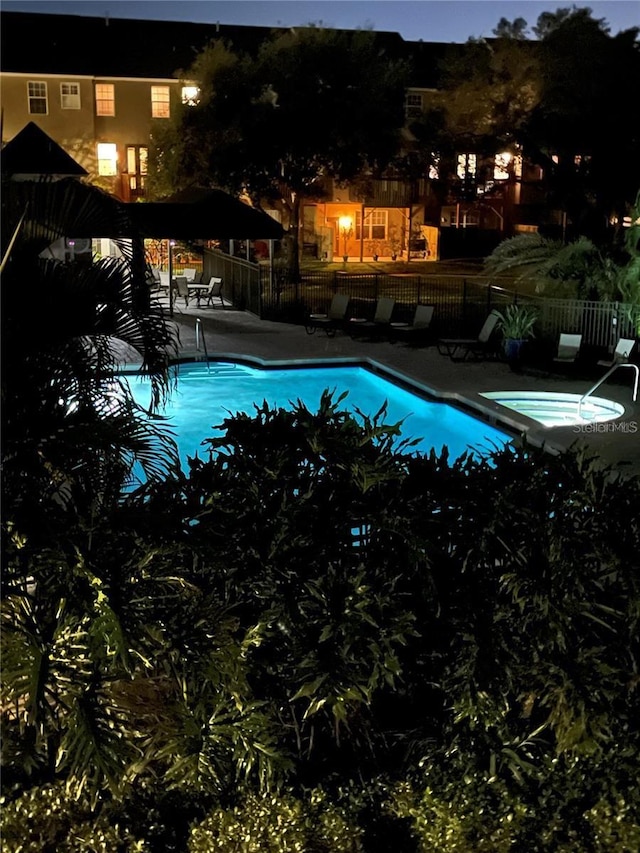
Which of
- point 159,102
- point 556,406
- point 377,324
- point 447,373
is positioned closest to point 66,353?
point 556,406

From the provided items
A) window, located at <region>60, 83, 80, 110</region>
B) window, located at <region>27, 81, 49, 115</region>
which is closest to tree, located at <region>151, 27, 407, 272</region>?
window, located at <region>60, 83, 80, 110</region>

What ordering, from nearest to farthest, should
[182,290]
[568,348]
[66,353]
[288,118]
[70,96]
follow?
1. [66,353]
2. [568,348]
3. [182,290]
4. [288,118]
5. [70,96]

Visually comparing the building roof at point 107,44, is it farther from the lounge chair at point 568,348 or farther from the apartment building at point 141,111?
the lounge chair at point 568,348

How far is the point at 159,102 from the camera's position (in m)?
38.3

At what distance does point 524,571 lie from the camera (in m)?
3.95

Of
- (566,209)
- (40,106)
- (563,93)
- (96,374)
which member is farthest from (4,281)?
(40,106)

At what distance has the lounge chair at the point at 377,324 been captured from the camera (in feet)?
62.2

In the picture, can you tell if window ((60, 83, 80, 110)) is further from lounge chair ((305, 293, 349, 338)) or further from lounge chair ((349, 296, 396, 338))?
lounge chair ((349, 296, 396, 338))

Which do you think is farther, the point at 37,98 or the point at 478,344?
the point at 37,98

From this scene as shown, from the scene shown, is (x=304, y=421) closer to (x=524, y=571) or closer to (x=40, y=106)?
(x=524, y=571)

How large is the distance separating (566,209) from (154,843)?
32575 millimetres

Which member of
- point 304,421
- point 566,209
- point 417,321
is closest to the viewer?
point 304,421

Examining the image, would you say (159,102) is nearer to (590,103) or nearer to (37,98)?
(37,98)

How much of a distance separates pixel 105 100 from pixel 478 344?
85.5 feet
